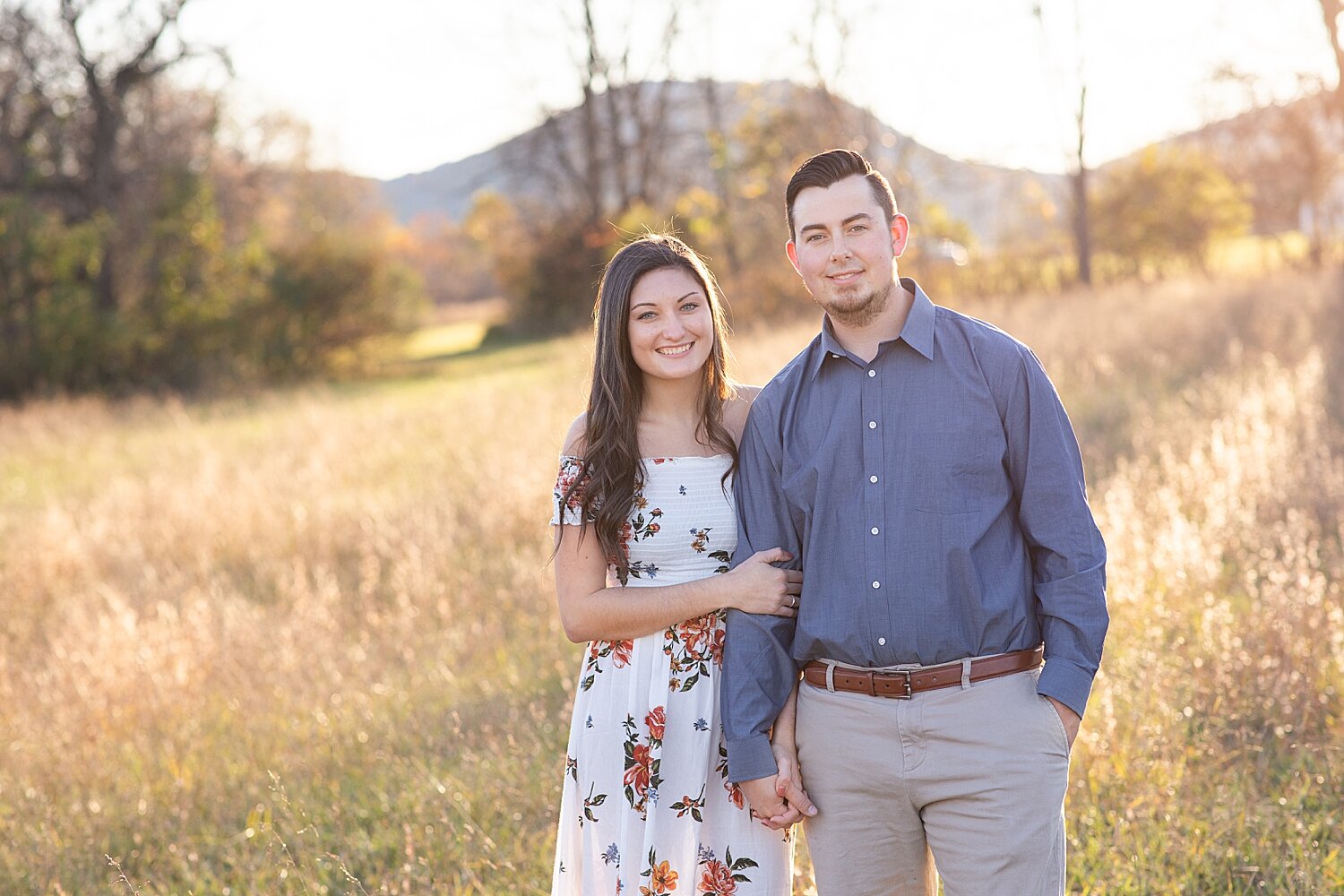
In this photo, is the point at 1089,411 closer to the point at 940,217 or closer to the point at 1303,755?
the point at 1303,755

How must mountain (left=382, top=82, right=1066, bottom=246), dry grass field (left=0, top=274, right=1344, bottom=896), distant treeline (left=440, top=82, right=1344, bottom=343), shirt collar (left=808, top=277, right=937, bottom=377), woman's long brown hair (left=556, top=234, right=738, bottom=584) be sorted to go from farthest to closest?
1. distant treeline (left=440, top=82, right=1344, bottom=343)
2. mountain (left=382, top=82, right=1066, bottom=246)
3. dry grass field (left=0, top=274, right=1344, bottom=896)
4. woman's long brown hair (left=556, top=234, right=738, bottom=584)
5. shirt collar (left=808, top=277, right=937, bottom=377)

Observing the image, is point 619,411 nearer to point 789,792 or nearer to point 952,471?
point 952,471

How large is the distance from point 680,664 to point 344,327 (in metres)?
26.3

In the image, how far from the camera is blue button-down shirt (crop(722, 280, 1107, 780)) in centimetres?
232

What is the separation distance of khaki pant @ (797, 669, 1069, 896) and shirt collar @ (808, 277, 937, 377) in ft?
2.41

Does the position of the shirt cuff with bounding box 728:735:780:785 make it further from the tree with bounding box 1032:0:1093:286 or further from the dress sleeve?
the tree with bounding box 1032:0:1093:286

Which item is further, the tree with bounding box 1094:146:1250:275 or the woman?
the tree with bounding box 1094:146:1250:275

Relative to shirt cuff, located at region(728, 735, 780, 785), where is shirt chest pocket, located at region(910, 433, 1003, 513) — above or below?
above

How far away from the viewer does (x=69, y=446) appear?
48.7ft

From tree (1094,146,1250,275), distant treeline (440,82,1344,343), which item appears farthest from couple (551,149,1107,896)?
tree (1094,146,1250,275)

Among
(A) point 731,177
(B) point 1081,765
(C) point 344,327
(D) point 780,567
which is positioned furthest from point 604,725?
(C) point 344,327

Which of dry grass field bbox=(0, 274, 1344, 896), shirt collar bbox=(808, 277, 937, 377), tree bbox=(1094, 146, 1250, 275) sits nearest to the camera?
shirt collar bbox=(808, 277, 937, 377)

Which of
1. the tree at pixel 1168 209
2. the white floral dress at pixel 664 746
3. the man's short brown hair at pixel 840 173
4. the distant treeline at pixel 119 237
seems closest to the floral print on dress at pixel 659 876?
the white floral dress at pixel 664 746

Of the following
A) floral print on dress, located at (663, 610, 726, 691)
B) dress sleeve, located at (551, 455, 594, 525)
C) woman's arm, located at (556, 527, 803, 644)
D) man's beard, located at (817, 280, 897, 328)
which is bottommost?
floral print on dress, located at (663, 610, 726, 691)
